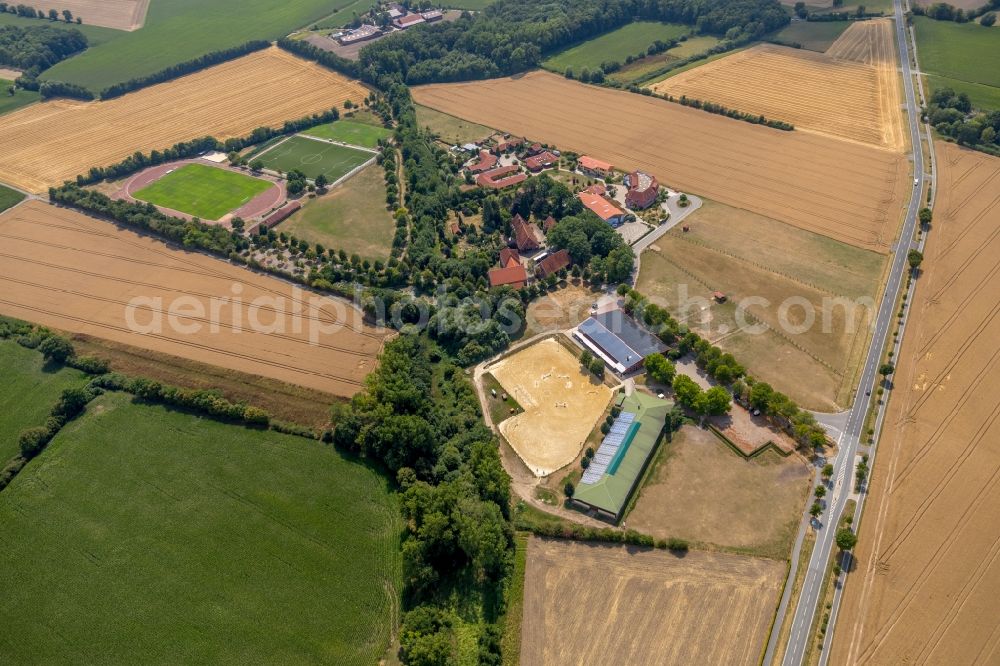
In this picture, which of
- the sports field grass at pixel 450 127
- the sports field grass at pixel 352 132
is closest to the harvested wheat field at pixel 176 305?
the sports field grass at pixel 352 132

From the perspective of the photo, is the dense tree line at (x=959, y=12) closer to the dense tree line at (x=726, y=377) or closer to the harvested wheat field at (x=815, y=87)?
the harvested wheat field at (x=815, y=87)

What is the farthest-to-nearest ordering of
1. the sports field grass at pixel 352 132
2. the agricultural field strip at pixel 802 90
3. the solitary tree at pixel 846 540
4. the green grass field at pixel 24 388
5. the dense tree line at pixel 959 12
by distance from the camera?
1. the dense tree line at pixel 959 12
2. the sports field grass at pixel 352 132
3. the agricultural field strip at pixel 802 90
4. the green grass field at pixel 24 388
5. the solitary tree at pixel 846 540

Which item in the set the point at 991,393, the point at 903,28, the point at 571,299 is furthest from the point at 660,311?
the point at 903,28

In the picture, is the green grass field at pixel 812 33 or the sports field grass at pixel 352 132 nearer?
the sports field grass at pixel 352 132

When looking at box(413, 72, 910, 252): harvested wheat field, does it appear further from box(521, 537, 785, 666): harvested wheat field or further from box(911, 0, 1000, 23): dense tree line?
box(911, 0, 1000, 23): dense tree line

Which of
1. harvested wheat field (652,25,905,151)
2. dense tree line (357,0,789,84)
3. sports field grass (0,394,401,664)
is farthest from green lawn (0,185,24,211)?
harvested wheat field (652,25,905,151)

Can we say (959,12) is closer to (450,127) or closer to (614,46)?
(614,46)
